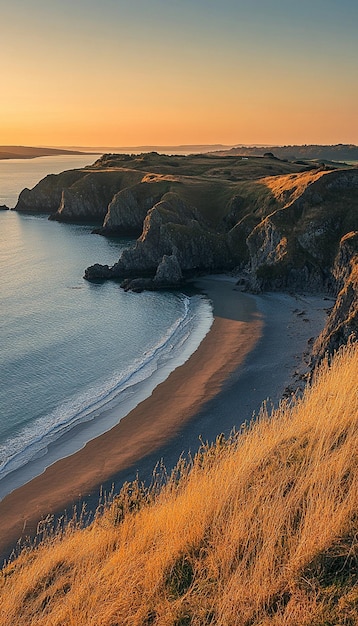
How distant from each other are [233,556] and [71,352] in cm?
3905

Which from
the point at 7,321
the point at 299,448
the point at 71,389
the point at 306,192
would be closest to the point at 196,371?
the point at 71,389

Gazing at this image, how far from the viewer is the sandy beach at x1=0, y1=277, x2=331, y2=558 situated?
977 inches

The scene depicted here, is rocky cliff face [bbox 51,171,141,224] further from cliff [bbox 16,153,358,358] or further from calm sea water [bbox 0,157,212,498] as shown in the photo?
calm sea water [bbox 0,157,212,498]

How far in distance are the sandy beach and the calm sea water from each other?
56.8 inches

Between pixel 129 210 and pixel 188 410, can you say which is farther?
pixel 129 210

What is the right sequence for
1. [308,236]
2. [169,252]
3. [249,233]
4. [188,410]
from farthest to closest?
[249,233], [169,252], [308,236], [188,410]

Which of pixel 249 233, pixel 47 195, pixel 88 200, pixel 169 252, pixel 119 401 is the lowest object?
pixel 119 401

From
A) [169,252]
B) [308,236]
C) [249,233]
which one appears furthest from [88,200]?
[308,236]

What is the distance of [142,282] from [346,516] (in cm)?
6486

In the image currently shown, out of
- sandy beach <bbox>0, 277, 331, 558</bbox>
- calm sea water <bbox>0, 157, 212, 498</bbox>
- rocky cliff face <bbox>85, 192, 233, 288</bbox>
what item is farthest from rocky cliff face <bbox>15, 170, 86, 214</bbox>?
sandy beach <bbox>0, 277, 331, 558</bbox>

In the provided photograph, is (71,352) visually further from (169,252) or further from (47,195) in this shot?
(47,195)

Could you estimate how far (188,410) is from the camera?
3341 cm

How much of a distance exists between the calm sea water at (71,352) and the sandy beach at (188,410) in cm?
144

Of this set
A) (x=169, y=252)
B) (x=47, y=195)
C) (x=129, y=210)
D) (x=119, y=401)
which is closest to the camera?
(x=119, y=401)
